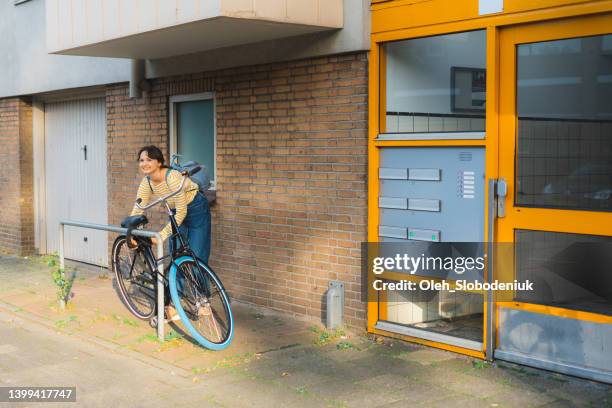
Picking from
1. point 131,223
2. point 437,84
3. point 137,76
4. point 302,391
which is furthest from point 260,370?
point 137,76

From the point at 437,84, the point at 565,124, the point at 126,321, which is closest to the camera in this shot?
the point at 565,124

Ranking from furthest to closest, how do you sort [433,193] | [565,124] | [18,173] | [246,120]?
[18,173]
[246,120]
[433,193]
[565,124]

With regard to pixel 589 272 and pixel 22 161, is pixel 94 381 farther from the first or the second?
pixel 22 161

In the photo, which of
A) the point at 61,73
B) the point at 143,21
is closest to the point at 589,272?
the point at 143,21

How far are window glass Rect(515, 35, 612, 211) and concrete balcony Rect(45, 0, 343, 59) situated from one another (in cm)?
202

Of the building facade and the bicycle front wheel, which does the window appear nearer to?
the building facade

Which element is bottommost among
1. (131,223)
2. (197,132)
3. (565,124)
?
(131,223)

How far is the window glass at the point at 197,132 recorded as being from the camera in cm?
934

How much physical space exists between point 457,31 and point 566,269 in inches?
79.5

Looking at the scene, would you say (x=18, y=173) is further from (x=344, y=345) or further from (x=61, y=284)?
(x=344, y=345)

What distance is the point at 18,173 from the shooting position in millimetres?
12953

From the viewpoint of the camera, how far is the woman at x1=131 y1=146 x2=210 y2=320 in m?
7.23

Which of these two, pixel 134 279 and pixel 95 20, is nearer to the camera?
pixel 134 279

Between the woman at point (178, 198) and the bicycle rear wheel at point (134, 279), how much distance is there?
396 mm
